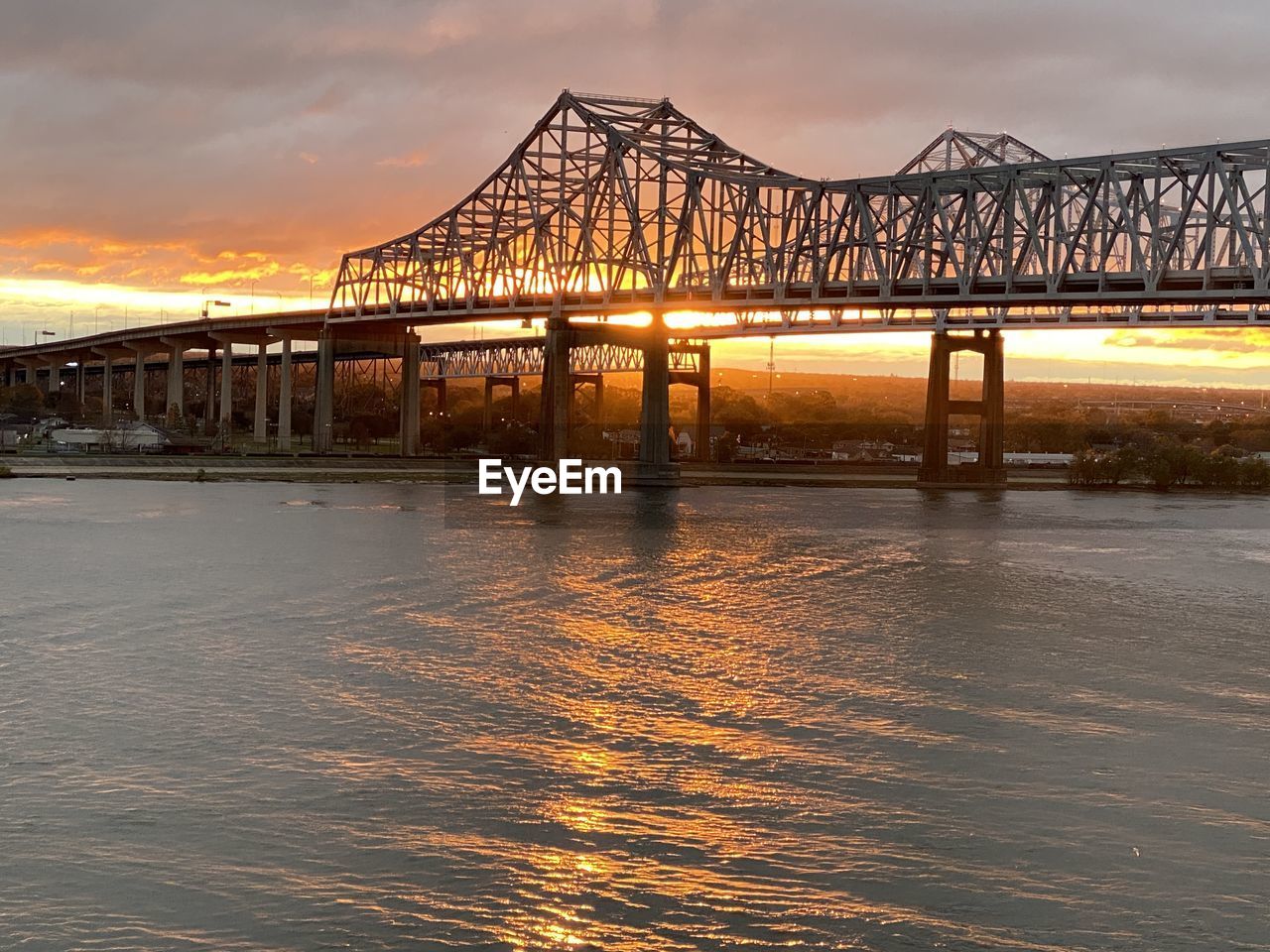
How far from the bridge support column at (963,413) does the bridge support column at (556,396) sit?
2622 cm

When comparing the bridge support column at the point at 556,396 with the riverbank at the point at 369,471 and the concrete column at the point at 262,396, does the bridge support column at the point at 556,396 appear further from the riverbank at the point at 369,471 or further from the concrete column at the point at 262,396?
the concrete column at the point at 262,396

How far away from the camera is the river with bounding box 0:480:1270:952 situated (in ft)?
41.8

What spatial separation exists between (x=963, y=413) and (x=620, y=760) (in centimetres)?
9364

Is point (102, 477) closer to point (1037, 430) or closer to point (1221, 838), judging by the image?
point (1221, 838)

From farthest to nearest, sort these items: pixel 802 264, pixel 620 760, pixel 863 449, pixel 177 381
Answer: pixel 177 381 < pixel 863 449 < pixel 802 264 < pixel 620 760

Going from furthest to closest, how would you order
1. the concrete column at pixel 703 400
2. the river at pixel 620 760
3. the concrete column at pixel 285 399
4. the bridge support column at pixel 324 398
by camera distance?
the concrete column at pixel 285 399
the concrete column at pixel 703 400
the bridge support column at pixel 324 398
the river at pixel 620 760

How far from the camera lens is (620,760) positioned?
18.4 meters

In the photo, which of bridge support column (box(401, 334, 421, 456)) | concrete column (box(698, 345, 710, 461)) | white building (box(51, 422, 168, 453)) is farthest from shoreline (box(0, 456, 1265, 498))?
concrete column (box(698, 345, 710, 461))

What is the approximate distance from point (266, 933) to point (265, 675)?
12432 millimetres

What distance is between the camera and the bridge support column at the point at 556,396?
10488 cm

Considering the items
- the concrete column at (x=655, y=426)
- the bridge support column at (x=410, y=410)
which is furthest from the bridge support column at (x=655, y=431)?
the bridge support column at (x=410, y=410)

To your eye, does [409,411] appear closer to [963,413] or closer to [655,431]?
[655,431]

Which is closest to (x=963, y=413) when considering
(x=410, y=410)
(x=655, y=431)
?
(x=655, y=431)

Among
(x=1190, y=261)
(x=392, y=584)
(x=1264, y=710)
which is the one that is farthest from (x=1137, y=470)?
(x=1264, y=710)
